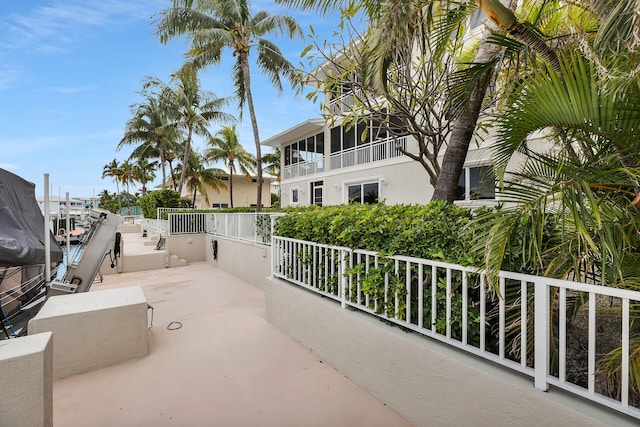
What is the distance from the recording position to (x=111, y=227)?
17.4ft

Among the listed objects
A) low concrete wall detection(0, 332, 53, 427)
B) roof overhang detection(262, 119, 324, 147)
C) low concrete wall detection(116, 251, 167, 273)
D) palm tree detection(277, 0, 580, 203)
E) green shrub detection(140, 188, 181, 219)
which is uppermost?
roof overhang detection(262, 119, 324, 147)

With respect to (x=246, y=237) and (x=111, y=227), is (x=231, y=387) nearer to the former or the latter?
(x=111, y=227)

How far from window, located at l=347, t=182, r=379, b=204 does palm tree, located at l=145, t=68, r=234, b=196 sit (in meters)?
11.5

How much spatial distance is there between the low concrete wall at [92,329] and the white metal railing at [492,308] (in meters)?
2.61

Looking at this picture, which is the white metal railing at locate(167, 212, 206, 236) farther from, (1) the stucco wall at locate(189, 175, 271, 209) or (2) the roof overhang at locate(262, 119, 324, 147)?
(1) the stucco wall at locate(189, 175, 271, 209)

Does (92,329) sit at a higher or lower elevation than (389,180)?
lower

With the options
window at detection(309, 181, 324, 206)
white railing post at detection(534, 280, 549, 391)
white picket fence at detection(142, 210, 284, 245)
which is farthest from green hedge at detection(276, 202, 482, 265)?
window at detection(309, 181, 324, 206)

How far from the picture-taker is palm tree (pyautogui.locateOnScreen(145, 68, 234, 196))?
19.3 meters

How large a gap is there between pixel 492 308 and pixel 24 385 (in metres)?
3.16

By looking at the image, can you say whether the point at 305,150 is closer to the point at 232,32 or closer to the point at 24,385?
the point at 232,32

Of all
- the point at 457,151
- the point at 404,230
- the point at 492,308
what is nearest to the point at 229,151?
the point at 457,151

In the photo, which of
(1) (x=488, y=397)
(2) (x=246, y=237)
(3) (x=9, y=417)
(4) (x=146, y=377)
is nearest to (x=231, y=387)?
(4) (x=146, y=377)

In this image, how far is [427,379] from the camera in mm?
2447

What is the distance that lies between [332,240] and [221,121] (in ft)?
63.5
